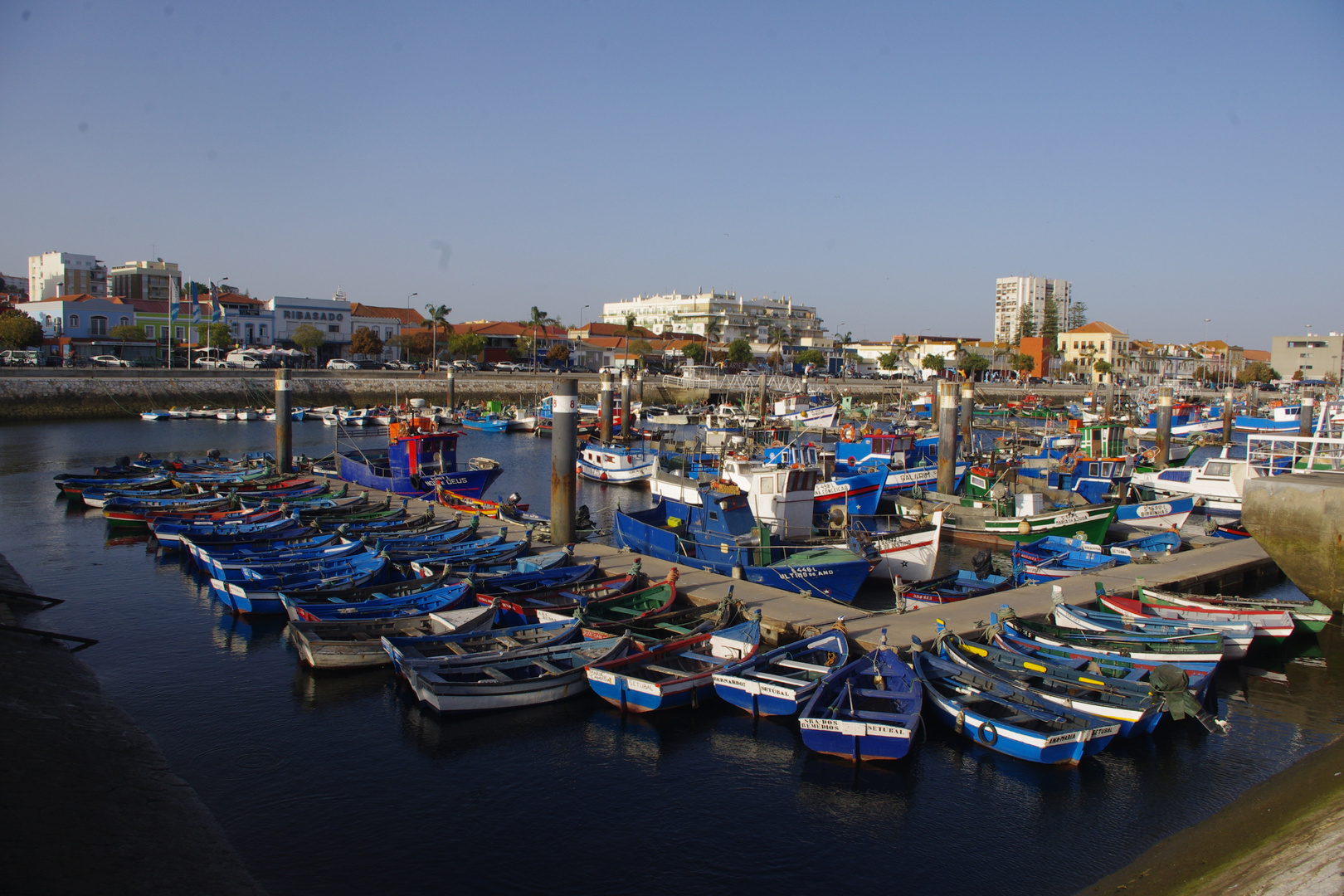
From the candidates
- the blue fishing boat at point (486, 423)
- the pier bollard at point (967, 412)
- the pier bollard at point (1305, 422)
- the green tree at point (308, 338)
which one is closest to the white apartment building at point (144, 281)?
the green tree at point (308, 338)

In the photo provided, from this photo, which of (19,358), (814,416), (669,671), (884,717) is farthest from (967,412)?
(19,358)

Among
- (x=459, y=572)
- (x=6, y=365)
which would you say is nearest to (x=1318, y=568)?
(x=459, y=572)

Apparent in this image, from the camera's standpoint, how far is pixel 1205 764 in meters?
13.5

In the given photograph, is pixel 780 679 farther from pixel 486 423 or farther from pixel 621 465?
pixel 486 423

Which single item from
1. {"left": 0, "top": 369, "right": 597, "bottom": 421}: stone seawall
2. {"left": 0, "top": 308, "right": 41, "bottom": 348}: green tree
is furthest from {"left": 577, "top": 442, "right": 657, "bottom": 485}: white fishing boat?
{"left": 0, "top": 308, "right": 41, "bottom": 348}: green tree

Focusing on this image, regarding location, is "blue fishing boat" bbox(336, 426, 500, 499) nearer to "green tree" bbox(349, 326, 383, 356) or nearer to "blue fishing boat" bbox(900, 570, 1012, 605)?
"blue fishing boat" bbox(900, 570, 1012, 605)

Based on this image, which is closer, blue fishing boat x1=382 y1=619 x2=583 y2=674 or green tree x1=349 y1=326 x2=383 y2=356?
blue fishing boat x1=382 y1=619 x2=583 y2=674

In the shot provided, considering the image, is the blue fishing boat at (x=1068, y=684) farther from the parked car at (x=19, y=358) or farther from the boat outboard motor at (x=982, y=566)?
the parked car at (x=19, y=358)

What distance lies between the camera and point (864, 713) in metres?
13.5

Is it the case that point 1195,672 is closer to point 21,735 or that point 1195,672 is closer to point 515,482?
point 21,735

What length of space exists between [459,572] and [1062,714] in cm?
1275

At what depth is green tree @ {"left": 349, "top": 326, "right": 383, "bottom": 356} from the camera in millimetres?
104250

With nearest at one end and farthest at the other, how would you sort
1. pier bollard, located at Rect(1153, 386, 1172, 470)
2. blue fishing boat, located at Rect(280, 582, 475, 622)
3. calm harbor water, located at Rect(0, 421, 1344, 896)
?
calm harbor water, located at Rect(0, 421, 1344, 896) → blue fishing boat, located at Rect(280, 582, 475, 622) → pier bollard, located at Rect(1153, 386, 1172, 470)

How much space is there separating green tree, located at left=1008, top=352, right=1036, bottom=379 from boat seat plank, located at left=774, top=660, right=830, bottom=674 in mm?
131985
